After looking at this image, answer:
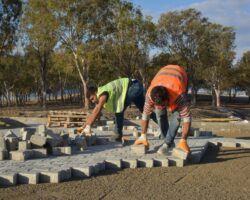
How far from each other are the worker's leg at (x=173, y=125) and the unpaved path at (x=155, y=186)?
2.67 feet

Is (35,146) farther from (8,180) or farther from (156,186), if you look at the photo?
(156,186)

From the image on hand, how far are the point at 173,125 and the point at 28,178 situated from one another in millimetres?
3058

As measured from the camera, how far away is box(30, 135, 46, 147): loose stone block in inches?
335

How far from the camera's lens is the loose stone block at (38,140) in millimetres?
8508

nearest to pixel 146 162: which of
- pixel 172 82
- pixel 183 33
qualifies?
pixel 172 82

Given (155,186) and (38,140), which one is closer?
(155,186)

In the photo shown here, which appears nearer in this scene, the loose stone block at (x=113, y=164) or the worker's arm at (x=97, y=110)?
the loose stone block at (x=113, y=164)

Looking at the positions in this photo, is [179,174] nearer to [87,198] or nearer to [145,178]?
[145,178]

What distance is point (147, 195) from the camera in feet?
19.6

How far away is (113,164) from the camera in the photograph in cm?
764

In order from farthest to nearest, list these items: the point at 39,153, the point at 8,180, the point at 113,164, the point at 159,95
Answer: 1. the point at 39,153
2. the point at 159,95
3. the point at 113,164
4. the point at 8,180

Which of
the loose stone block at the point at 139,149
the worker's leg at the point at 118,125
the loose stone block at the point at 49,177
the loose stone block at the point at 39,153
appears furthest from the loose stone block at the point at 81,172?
the worker's leg at the point at 118,125

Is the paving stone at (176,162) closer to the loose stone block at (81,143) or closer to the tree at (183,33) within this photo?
the loose stone block at (81,143)

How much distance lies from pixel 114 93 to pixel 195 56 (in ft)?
111
